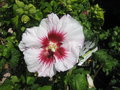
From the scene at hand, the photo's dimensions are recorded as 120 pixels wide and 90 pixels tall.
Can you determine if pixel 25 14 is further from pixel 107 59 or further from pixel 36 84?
pixel 107 59

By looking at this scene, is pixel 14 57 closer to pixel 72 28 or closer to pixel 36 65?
pixel 36 65

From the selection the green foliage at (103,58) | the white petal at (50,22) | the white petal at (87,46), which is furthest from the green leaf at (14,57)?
the green foliage at (103,58)

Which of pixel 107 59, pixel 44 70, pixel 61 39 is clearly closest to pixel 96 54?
pixel 107 59

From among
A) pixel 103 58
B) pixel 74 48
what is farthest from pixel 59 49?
pixel 103 58

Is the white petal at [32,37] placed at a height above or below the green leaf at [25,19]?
below

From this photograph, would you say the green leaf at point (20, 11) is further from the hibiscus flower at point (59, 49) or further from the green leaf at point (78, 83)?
the green leaf at point (78, 83)

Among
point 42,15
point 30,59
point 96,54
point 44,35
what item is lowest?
point 96,54

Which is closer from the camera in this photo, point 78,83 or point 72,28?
point 72,28
